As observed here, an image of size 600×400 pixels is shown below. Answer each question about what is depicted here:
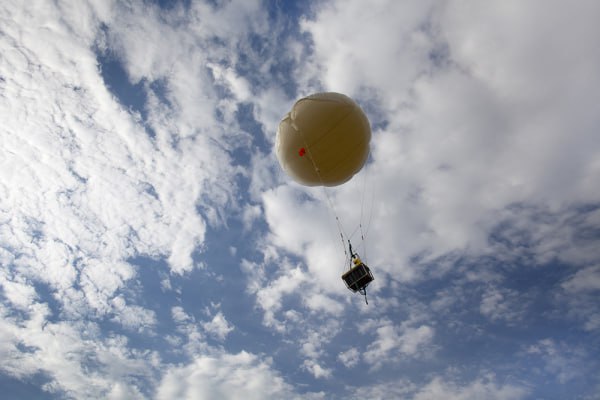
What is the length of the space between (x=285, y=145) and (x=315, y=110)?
201 cm

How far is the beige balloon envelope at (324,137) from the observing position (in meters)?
13.4

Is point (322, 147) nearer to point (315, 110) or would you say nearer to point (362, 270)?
point (315, 110)

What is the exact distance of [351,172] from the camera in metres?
15.3

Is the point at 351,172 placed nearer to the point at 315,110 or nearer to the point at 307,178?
the point at 307,178

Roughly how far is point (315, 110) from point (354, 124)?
176 cm

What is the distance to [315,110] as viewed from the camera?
13.5 metres

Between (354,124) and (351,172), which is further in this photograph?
(351,172)

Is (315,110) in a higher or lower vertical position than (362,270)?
higher

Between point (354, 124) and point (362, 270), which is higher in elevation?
point (354, 124)

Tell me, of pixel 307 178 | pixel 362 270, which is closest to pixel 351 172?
pixel 307 178

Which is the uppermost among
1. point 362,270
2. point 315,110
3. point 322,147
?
point 315,110

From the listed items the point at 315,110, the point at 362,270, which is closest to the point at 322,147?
the point at 315,110

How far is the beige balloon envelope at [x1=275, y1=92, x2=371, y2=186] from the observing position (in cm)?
1337

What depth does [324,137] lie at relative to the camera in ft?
43.8
